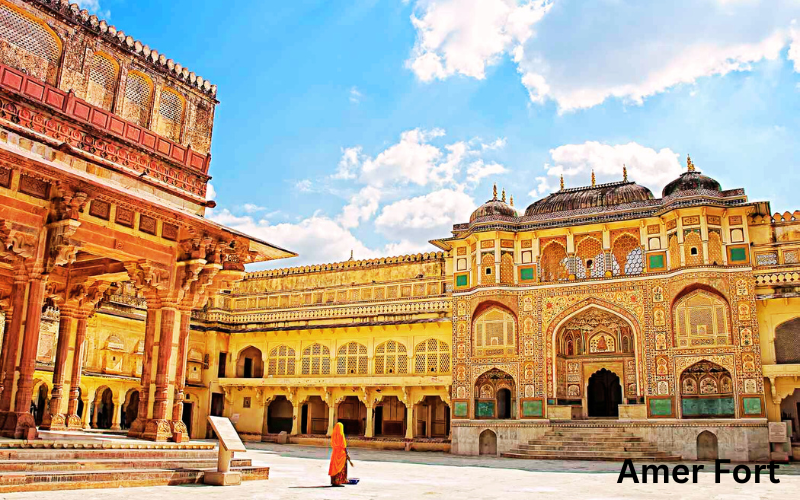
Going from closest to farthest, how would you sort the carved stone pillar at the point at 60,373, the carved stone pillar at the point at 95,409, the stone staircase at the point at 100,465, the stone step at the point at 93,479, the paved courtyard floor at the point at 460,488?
the stone step at the point at 93,479 → the stone staircase at the point at 100,465 → the paved courtyard floor at the point at 460,488 → the carved stone pillar at the point at 60,373 → the carved stone pillar at the point at 95,409

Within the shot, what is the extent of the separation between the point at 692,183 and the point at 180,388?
1856 cm

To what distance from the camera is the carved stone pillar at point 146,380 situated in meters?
12.0

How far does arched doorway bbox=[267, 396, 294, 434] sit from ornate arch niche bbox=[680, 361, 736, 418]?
17.8 metres

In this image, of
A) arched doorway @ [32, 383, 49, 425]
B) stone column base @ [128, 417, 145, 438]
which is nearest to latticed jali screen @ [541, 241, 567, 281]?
stone column base @ [128, 417, 145, 438]

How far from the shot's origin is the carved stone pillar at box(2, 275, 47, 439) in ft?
32.7

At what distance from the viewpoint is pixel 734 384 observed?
22.6m

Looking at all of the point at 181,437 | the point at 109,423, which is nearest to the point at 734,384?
the point at 181,437

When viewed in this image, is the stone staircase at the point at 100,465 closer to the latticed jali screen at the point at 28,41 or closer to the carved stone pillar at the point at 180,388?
the carved stone pillar at the point at 180,388

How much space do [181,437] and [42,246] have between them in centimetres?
380

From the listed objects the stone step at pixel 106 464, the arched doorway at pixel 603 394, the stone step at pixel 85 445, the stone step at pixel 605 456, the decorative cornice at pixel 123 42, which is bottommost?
the stone step at pixel 605 456

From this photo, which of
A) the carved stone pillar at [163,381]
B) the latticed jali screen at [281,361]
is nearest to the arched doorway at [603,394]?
the latticed jali screen at [281,361]

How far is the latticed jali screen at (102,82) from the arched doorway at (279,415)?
76.5 feet

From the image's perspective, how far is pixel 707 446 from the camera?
22750mm

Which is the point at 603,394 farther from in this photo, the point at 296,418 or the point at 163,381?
the point at 163,381
